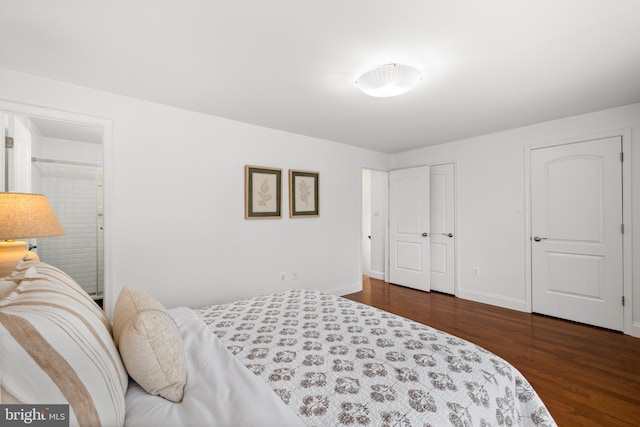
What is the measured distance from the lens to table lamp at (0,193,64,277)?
153 cm

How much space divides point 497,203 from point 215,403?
409 centimetres

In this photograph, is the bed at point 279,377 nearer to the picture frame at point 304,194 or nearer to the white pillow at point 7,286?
the white pillow at point 7,286

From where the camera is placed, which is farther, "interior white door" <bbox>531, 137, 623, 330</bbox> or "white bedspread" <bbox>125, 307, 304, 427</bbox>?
"interior white door" <bbox>531, 137, 623, 330</bbox>

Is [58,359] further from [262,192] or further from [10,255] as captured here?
[262,192]

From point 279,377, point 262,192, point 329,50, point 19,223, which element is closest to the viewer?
point 279,377

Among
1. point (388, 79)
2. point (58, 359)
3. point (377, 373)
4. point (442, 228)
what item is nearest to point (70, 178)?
point (58, 359)

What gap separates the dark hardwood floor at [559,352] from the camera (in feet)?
6.07

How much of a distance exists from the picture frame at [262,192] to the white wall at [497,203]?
264 cm

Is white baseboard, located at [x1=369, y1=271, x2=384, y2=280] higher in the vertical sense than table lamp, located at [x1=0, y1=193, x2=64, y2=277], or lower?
lower

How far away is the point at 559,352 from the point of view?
8.44 feet

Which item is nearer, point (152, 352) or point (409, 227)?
point (152, 352)

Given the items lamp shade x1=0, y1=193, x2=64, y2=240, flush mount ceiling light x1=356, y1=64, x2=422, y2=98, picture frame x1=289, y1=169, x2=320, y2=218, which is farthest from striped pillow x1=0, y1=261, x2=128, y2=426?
picture frame x1=289, y1=169, x2=320, y2=218

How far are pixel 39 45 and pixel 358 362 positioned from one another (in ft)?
8.92

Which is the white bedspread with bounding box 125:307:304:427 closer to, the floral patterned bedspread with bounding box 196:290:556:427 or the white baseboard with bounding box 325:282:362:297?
the floral patterned bedspread with bounding box 196:290:556:427
